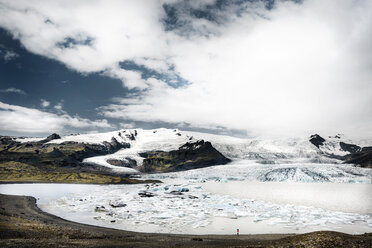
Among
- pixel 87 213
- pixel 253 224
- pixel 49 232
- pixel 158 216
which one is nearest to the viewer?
pixel 49 232

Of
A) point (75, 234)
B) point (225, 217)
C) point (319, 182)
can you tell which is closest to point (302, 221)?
point (225, 217)

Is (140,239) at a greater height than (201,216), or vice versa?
(140,239)

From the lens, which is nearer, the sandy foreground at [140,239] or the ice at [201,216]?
the sandy foreground at [140,239]

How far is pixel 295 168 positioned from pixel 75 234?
12048 cm

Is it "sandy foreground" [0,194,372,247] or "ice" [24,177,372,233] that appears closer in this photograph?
"sandy foreground" [0,194,372,247]

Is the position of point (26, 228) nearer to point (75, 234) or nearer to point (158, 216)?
point (75, 234)

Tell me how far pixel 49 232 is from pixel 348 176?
129 meters

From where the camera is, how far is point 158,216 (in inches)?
1553

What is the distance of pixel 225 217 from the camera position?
130 ft

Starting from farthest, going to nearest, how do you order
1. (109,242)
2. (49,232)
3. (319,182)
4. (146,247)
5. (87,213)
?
(319,182)
(87,213)
(49,232)
(109,242)
(146,247)

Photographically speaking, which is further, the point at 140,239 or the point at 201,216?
the point at 201,216

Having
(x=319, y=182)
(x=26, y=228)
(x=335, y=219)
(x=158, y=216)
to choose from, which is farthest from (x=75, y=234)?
(x=319, y=182)

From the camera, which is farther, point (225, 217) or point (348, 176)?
point (348, 176)

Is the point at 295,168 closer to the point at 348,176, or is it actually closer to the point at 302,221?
the point at 348,176
